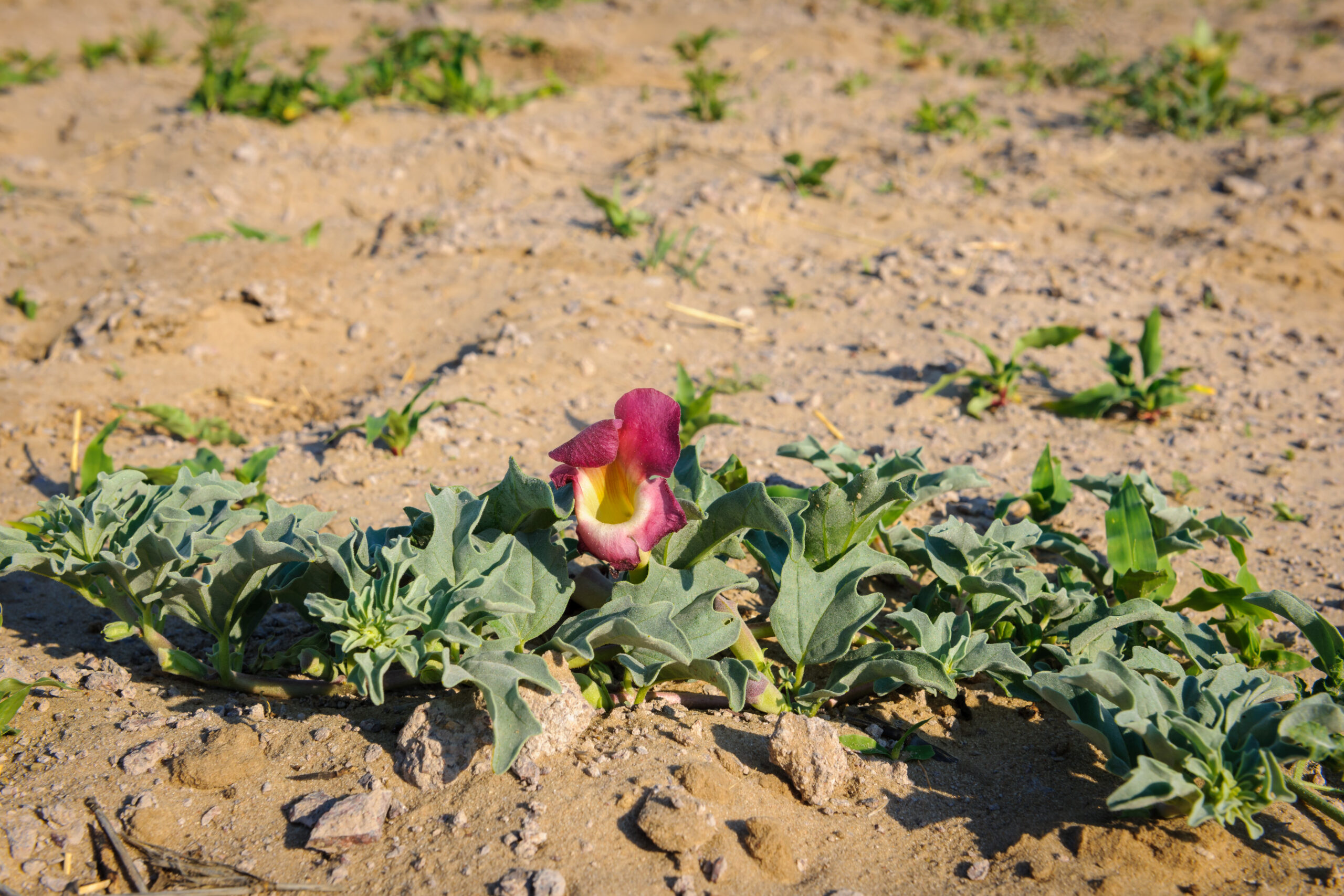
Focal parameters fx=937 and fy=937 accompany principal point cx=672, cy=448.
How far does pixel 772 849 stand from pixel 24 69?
7.86m

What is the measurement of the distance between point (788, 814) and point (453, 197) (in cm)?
418

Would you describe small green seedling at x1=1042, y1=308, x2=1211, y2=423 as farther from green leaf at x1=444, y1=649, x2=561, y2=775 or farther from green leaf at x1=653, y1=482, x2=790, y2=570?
green leaf at x1=444, y1=649, x2=561, y2=775

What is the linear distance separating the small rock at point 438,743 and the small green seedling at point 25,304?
3302 millimetres

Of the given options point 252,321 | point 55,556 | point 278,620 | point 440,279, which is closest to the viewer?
point 55,556

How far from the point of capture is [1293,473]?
3225mm

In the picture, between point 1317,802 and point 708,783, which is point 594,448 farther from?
point 1317,802

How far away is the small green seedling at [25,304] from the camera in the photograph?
4.07 metres

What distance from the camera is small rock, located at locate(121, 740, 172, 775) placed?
183 centimetres

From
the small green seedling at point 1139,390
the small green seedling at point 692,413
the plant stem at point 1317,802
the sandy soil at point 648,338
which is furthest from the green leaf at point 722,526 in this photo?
the small green seedling at point 1139,390

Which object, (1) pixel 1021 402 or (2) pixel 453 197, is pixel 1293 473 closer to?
(1) pixel 1021 402

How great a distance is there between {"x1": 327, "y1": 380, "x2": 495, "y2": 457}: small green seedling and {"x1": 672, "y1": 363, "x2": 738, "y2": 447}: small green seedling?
74 cm

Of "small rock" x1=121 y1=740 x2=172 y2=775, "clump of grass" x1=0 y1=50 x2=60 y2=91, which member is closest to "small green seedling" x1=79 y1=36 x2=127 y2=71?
"clump of grass" x1=0 y1=50 x2=60 y2=91

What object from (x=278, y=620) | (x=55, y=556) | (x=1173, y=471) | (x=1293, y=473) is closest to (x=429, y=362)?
(x=278, y=620)

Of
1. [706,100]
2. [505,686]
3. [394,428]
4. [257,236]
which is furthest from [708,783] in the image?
[706,100]
